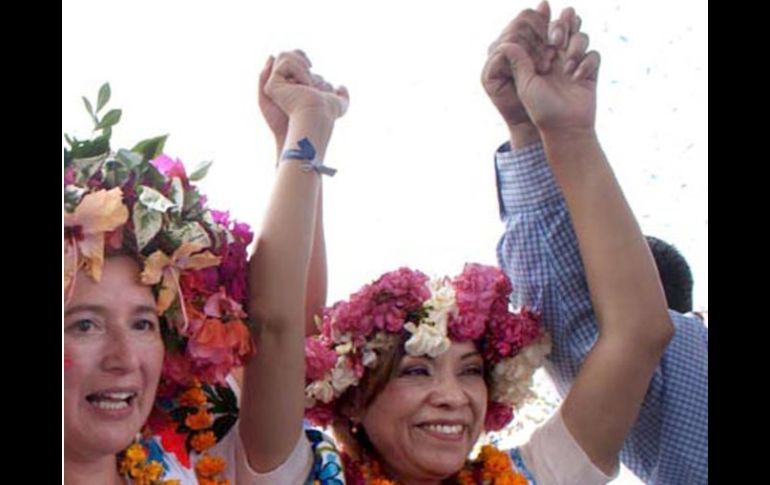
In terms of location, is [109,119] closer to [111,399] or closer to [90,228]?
[90,228]

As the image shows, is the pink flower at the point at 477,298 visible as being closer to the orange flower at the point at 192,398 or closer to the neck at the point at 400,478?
the neck at the point at 400,478

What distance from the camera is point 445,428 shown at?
2.04 metres

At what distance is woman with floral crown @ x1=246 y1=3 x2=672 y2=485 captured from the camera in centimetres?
205

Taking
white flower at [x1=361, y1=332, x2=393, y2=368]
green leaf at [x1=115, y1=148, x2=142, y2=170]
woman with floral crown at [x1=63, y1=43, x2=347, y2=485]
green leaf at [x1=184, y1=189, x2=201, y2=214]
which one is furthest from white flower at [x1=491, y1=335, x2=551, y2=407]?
green leaf at [x1=115, y1=148, x2=142, y2=170]

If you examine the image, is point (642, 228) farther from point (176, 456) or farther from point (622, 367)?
point (176, 456)

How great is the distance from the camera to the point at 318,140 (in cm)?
199

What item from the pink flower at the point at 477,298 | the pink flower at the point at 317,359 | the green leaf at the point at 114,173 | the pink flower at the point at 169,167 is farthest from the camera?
A: the pink flower at the point at 477,298

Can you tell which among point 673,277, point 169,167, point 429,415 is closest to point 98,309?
point 169,167

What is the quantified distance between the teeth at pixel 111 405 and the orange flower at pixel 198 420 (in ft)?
0.70

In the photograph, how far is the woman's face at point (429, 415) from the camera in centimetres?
203

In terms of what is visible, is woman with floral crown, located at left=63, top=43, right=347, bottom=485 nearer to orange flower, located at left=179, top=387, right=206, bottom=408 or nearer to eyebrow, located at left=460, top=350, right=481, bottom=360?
orange flower, located at left=179, top=387, right=206, bottom=408

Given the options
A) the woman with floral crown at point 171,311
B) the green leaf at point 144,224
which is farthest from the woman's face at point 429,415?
the green leaf at point 144,224
